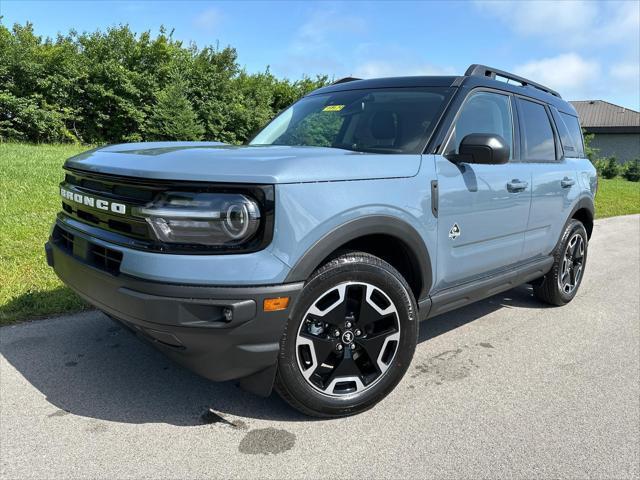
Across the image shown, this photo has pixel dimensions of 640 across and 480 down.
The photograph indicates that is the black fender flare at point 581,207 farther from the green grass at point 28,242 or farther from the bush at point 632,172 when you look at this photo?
the bush at point 632,172

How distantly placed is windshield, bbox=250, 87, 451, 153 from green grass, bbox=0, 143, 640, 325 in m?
2.12

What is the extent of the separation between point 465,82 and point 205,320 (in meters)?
2.36

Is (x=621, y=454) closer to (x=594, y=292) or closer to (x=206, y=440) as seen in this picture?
(x=206, y=440)

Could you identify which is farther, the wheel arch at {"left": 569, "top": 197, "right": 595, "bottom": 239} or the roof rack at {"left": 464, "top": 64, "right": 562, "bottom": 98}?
the wheel arch at {"left": 569, "top": 197, "right": 595, "bottom": 239}

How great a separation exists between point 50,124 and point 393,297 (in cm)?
2013

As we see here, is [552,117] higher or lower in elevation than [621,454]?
higher

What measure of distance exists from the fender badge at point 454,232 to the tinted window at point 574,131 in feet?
7.88

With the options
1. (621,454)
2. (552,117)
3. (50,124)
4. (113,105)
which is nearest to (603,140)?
(113,105)

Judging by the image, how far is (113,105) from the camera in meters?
21.0

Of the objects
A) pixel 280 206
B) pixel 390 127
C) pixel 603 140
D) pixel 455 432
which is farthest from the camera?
pixel 603 140

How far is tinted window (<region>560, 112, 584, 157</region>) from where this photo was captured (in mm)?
4902

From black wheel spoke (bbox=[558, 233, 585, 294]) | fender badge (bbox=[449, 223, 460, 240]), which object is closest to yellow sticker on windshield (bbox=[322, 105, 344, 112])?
fender badge (bbox=[449, 223, 460, 240])

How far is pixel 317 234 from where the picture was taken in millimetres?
2389

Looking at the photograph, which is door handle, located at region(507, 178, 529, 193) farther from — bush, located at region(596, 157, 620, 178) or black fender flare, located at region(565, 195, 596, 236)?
bush, located at region(596, 157, 620, 178)
